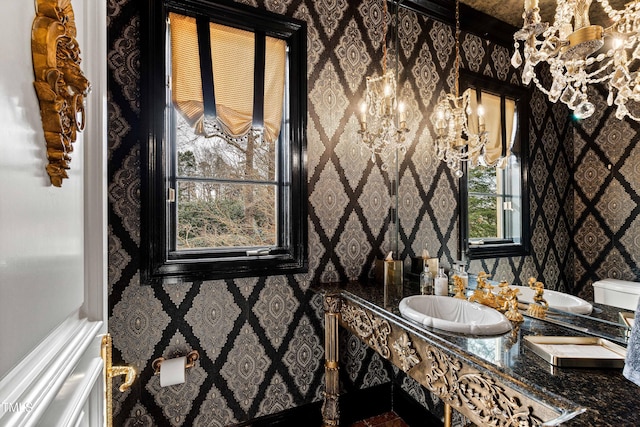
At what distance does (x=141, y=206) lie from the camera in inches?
59.8

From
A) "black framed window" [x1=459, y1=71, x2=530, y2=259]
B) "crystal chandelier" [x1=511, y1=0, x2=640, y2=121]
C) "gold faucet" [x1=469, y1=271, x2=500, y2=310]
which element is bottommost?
"gold faucet" [x1=469, y1=271, x2=500, y2=310]

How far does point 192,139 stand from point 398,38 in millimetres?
1543

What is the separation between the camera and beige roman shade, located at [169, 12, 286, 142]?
164cm

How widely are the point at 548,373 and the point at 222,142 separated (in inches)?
68.9

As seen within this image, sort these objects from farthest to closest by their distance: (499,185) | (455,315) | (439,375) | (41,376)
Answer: (455,315) < (499,185) < (439,375) < (41,376)

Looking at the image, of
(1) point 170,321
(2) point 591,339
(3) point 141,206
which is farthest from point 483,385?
(3) point 141,206

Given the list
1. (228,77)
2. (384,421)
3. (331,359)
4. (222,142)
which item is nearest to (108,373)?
(331,359)

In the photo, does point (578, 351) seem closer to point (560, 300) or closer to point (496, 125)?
point (560, 300)

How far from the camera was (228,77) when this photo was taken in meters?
1.75

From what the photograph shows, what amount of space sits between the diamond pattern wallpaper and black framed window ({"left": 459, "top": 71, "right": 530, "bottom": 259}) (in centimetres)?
4

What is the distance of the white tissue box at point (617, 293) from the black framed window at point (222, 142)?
4.38 ft

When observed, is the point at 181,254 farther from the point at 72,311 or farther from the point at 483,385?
the point at 483,385

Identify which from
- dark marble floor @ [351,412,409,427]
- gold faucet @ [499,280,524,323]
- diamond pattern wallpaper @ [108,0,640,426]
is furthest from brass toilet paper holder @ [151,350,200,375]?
gold faucet @ [499,280,524,323]

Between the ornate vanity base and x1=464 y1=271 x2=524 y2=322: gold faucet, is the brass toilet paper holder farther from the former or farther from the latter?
x1=464 y1=271 x2=524 y2=322: gold faucet
